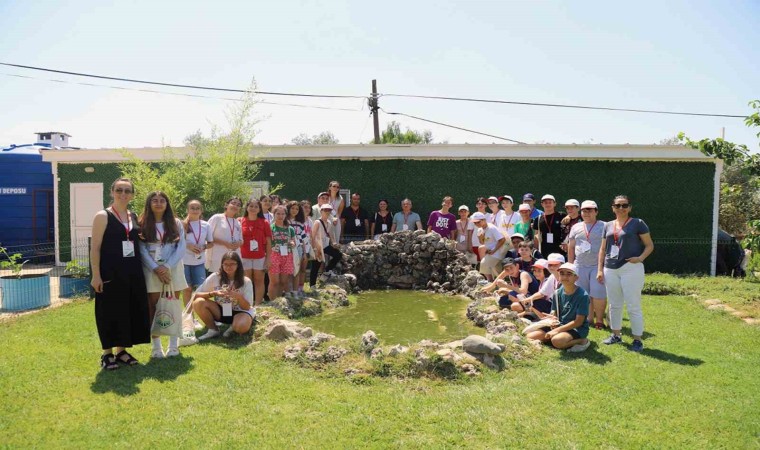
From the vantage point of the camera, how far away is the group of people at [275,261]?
16.8 feet

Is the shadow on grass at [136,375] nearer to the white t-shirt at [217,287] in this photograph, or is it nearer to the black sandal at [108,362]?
the black sandal at [108,362]

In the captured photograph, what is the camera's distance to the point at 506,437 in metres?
3.86

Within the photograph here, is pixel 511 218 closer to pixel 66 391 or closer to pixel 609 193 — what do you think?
pixel 609 193

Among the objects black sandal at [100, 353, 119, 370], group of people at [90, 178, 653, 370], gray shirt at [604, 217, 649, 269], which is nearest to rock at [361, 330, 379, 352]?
group of people at [90, 178, 653, 370]

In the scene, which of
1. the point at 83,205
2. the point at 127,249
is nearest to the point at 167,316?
the point at 127,249

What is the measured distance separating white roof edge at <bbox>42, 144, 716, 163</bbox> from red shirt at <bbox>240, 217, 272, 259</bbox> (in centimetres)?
555

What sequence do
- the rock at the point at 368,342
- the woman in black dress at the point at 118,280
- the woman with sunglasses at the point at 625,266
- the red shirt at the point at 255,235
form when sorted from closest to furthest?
1. the woman in black dress at the point at 118,280
2. the rock at the point at 368,342
3. the woman with sunglasses at the point at 625,266
4. the red shirt at the point at 255,235

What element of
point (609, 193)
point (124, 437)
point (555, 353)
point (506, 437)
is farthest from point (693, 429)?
point (609, 193)

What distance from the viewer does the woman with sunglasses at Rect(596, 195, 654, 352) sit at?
602 cm

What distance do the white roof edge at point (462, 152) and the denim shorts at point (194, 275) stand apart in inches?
240

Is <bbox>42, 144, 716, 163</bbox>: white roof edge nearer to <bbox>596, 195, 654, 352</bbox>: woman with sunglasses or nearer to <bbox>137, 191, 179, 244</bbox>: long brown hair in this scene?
<bbox>596, 195, 654, 352</bbox>: woman with sunglasses

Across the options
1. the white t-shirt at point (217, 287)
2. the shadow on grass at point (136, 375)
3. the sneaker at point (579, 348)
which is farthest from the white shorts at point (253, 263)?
the sneaker at point (579, 348)

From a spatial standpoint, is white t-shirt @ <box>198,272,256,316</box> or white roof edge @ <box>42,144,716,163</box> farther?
white roof edge @ <box>42,144,716,163</box>

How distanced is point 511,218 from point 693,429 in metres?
6.04
